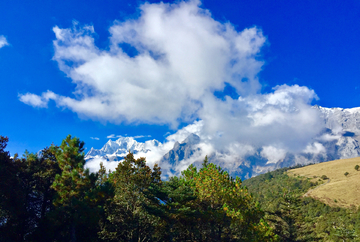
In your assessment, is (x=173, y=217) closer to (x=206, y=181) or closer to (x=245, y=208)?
(x=206, y=181)

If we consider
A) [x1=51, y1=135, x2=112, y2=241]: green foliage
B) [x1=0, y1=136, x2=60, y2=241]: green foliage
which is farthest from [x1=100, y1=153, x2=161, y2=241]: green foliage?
[x1=0, y1=136, x2=60, y2=241]: green foliage

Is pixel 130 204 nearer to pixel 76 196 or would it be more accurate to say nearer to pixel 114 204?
pixel 114 204

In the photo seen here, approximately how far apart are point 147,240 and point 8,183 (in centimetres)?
1882

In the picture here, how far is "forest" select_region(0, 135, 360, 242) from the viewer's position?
23.8 meters

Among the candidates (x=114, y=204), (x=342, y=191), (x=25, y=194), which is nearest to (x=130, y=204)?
(x=114, y=204)

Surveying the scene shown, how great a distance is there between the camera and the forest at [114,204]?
2378 cm

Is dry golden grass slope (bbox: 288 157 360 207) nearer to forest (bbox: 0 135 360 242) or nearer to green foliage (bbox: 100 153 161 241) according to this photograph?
forest (bbox: 0 135 360 242)

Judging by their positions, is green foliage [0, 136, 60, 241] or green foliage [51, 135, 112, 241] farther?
green foliage [51, 135, 112, 241]

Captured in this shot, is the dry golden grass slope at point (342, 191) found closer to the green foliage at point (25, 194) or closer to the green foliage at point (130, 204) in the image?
the green foliage at point (130, 204)

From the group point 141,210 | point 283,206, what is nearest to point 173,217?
point 141,210

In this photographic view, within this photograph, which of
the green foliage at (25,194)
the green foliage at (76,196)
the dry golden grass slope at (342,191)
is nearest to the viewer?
the green foliage at (25,194)

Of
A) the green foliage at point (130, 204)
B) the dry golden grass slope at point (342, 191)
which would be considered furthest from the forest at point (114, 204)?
the dry golden grass slope at point (342, 191)

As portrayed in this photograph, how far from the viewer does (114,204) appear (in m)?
26.9

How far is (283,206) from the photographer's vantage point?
4341 cm
